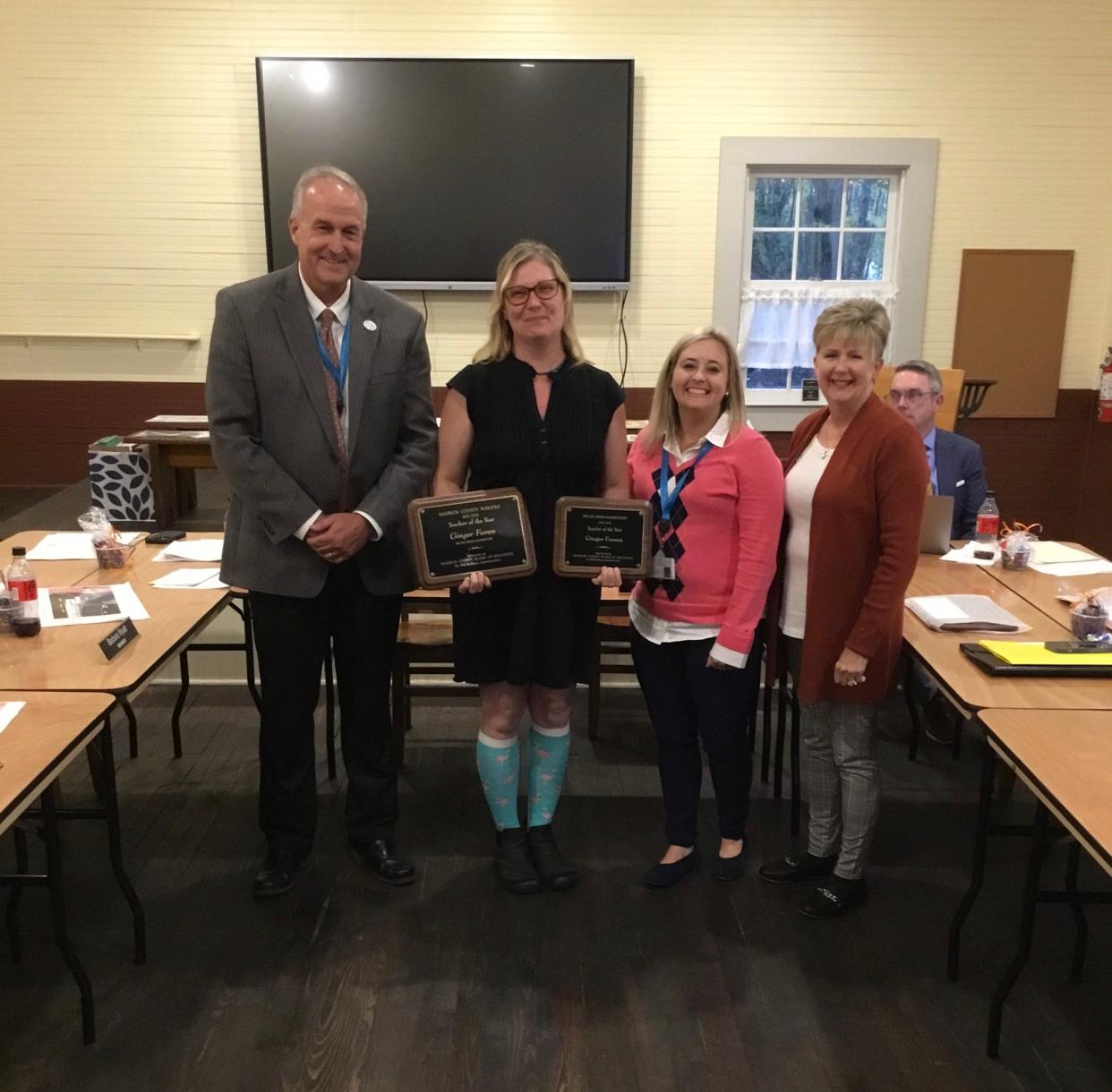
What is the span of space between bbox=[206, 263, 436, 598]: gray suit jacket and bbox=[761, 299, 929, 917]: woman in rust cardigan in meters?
0.95

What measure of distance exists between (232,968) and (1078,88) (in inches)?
260

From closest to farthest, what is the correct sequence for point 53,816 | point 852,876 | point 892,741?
point 53,816, point 852,876, point 892,741

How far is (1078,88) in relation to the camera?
19.8 ft

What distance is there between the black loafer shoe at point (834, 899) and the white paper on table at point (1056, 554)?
53.6 inches

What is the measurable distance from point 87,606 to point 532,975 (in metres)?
1.49

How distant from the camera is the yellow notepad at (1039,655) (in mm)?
2266

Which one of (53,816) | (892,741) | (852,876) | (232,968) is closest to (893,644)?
(852,876)

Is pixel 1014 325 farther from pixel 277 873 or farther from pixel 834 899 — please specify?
pixel 277 873

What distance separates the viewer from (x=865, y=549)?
2285 mm

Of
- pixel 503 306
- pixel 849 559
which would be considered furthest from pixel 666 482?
pixel 503 306

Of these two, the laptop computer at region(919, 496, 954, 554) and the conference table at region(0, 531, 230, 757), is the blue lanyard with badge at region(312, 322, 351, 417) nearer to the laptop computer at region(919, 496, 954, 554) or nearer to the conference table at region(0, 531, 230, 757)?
the conference table at region(0, 531, 230, 757)

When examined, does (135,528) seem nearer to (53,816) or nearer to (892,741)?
(53,816)

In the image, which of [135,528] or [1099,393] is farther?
[1099,393]

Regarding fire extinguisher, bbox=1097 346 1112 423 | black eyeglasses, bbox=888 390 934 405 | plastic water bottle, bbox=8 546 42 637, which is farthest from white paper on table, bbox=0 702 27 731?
fire extinguisher, bbox=1097 346 1112 423
